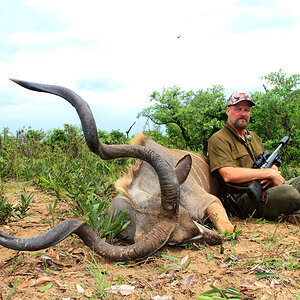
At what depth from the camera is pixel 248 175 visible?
14.5 ft

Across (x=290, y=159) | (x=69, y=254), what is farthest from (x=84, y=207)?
(x=290, y=159)

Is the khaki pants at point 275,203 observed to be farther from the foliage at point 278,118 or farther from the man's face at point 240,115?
the foliage at point 278,118

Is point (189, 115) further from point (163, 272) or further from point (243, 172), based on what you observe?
point (163, 272)

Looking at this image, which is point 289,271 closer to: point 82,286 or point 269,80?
point 82,286

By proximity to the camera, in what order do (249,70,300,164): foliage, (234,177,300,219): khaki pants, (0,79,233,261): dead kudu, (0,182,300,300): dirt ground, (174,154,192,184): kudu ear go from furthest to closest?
(249,70,300,164): foliage → (234,177,300,219): khaki pants → (174,154,192,184): kudu ear → (0,79,233,261): dead kudu → (0,182,300,300): dirt ground

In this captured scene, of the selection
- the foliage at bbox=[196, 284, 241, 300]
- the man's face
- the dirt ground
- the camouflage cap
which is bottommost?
→ the dirt ground

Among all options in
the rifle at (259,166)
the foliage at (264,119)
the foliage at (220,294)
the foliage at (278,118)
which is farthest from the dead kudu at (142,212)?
the foliage at (278,118)

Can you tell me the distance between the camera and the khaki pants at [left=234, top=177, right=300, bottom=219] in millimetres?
4430

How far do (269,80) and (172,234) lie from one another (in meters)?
8.41

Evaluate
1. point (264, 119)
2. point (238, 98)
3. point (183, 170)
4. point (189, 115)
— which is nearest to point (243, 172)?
point (238, 98)

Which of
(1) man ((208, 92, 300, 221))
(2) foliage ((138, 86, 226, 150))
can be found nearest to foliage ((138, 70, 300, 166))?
(2) foliage ((138, 86, 226, 150))

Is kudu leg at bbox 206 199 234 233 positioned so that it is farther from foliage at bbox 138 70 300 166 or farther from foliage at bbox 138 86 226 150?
foliage at bbox 138 86 226 150

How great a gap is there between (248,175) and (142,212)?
1.87 m

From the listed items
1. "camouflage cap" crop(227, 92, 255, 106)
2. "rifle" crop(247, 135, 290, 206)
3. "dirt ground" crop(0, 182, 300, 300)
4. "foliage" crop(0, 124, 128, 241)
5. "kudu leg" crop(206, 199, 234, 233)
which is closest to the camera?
"dirt ground" crop(0, 182, 300, 300)
